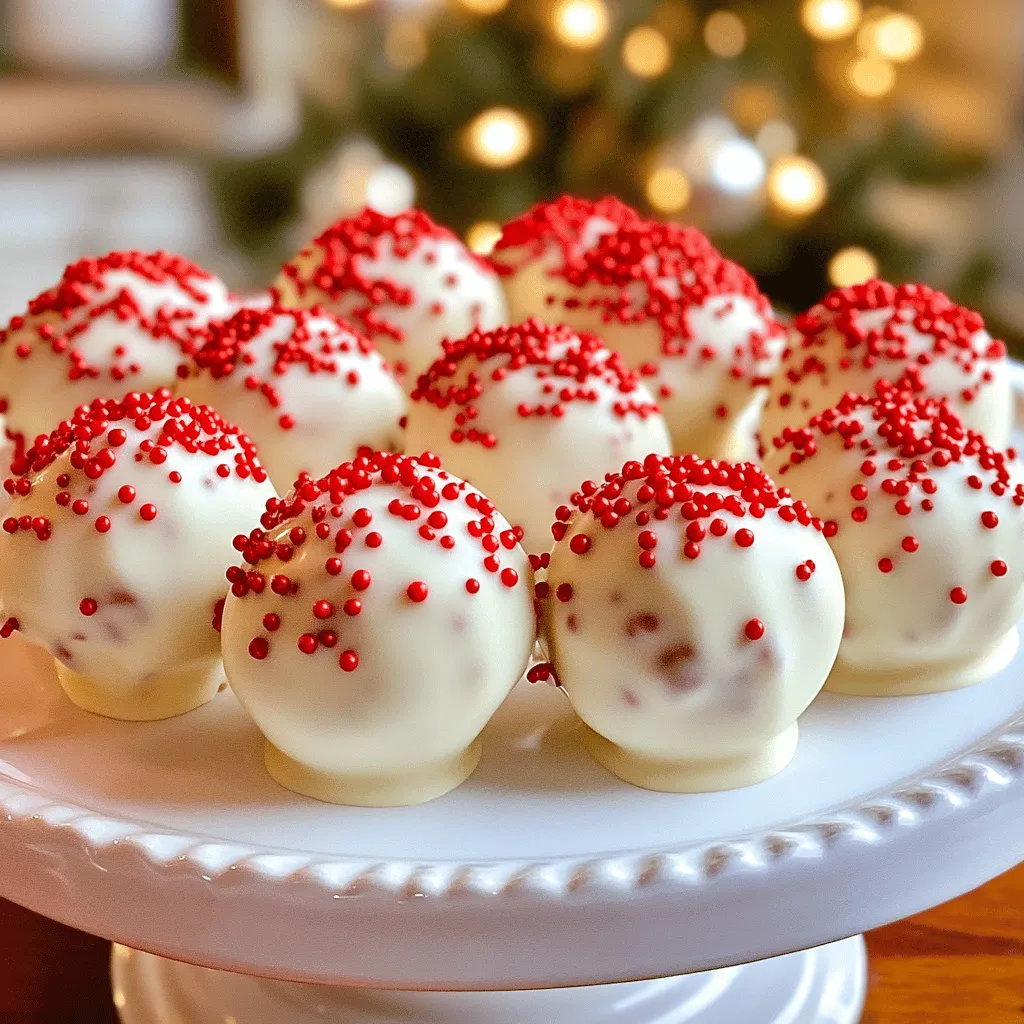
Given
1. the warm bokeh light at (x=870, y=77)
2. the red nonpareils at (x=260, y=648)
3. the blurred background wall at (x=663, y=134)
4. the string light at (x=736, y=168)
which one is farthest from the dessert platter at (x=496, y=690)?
the warm bokeh light at (x=870, y=77)

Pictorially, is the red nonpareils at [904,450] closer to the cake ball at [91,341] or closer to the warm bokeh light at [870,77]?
the cake ball at [91,341]

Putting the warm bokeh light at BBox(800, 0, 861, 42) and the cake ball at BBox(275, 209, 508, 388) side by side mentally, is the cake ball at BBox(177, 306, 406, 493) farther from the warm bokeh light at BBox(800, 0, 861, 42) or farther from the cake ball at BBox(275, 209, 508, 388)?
the warm bokeh light at BBox(800, 0, 861, 42)

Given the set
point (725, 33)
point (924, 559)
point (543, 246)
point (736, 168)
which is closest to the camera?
point (924, 559)

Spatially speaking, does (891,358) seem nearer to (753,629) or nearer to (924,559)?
(924,559)

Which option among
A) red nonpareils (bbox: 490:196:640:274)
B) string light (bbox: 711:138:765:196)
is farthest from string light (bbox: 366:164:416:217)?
red nonpareils (bbox: 490:196:640:274)

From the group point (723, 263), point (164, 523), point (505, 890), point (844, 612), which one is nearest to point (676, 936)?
point (505, 890)

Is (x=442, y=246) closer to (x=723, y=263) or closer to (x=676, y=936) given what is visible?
(x=723, y=263)

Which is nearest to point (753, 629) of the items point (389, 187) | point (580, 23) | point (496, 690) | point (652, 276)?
point (496, 690)
